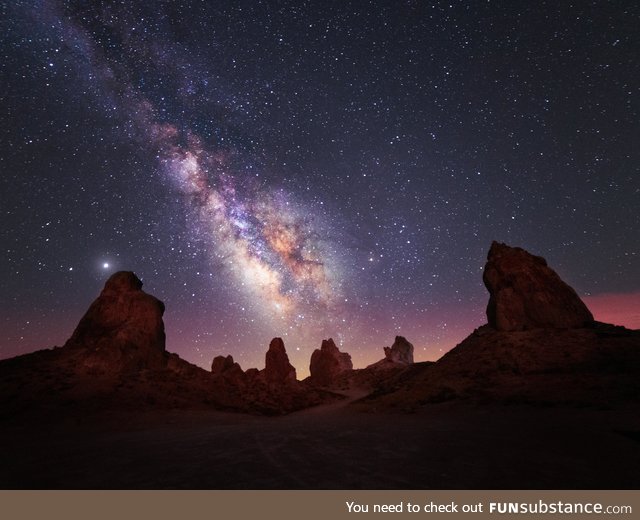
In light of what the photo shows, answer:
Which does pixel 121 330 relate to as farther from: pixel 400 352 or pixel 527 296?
pixel 400 352

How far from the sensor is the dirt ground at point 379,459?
6.78 m

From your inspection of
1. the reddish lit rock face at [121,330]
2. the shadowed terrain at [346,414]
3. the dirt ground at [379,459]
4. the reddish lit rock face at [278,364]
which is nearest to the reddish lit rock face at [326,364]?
the reddish lit rock face at [278,364]

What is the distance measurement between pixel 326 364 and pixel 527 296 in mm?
59350

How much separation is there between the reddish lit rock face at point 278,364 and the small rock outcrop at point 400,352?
27655mm

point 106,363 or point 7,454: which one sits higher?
point 106,363

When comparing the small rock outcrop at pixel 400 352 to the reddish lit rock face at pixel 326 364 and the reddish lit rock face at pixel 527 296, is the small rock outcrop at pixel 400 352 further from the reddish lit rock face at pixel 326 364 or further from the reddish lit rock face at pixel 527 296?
the reddish lit rock face at pixel 527 296

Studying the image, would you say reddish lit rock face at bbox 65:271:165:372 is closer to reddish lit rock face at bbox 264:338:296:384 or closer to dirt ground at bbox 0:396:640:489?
dirt ground at bbox 0:396:640:489

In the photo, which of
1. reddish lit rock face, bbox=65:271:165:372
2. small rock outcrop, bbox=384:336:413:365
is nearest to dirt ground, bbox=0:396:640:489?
reddish lit rock face, bbox=65:271:165:372

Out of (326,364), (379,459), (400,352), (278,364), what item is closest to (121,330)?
(379,459)

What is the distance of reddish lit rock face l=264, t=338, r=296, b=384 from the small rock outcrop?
90.7ft
